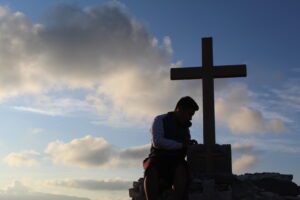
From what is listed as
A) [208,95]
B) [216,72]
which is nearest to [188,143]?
[208,95]

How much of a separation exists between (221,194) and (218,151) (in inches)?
Answer: 125

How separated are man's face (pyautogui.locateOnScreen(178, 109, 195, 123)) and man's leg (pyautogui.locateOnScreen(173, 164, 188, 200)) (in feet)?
1.84

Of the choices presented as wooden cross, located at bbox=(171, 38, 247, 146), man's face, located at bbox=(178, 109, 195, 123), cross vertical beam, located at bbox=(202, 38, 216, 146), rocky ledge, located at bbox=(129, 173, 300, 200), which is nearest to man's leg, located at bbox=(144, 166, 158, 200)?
man's face, located at bbox=(178, 109, 195, 123)

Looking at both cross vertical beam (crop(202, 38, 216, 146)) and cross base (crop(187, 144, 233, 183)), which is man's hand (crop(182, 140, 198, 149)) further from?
cross vertical beam (crop(202, 38, 216, 146))

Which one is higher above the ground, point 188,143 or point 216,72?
point 216,72

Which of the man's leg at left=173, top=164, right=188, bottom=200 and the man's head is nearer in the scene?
the man's leg at left=173, top=164, right=188, bottom=200

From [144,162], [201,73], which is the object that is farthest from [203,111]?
[144,162]

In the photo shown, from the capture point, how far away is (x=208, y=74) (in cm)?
1568

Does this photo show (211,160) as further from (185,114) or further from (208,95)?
(185,114)

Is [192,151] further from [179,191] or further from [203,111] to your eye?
[179,191]

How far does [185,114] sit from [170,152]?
0.50 m

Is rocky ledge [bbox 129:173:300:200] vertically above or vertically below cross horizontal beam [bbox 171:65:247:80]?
below

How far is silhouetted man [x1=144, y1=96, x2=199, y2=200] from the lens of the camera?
Result: 19.2 ft

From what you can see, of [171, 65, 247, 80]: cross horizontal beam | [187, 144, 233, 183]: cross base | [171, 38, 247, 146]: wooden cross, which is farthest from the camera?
[171, 65, 247, 80]: cross horizontal beam
